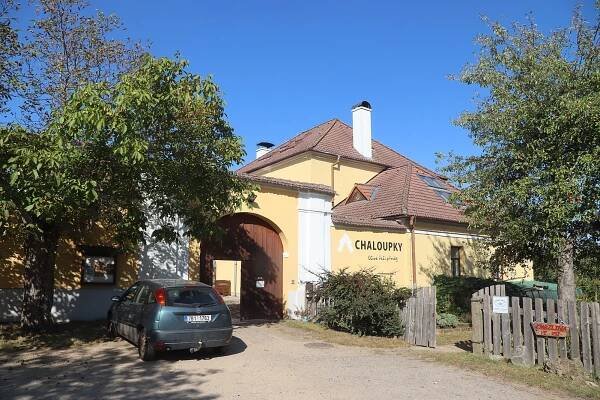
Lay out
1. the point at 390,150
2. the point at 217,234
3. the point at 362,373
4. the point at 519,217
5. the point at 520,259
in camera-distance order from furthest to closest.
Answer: the point at 390,150 < the point at 520,259 < the point at 217,234 < the point at 519,217 < the point at 362,373

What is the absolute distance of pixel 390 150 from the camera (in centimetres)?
3025

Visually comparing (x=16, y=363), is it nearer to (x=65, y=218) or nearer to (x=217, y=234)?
(x=65, y=218)

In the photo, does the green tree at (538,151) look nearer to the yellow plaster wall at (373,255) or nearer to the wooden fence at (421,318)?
the wooden fence at (421,318)

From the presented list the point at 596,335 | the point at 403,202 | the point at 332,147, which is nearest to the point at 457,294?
the point at 403,202

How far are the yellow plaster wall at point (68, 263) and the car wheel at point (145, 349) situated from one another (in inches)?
195

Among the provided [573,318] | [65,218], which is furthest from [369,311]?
[65,218]

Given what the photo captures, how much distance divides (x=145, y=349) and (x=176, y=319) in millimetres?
872

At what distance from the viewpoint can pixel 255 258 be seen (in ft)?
56.3

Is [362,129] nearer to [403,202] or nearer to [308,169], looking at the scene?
[308,169]

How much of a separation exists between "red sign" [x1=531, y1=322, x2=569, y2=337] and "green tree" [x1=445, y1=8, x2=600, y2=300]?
2.33 metres

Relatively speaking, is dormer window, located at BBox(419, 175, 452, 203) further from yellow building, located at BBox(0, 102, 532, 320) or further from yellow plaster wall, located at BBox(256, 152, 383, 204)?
yellow plaster wall, located at BBox(256, 152, 383, 204)

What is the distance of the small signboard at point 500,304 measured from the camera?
10.1 m

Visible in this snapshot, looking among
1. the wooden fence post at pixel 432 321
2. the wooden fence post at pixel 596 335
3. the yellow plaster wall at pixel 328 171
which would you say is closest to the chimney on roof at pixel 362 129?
the yellow plaster wall at pixel 328 171

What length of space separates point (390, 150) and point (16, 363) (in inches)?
960
